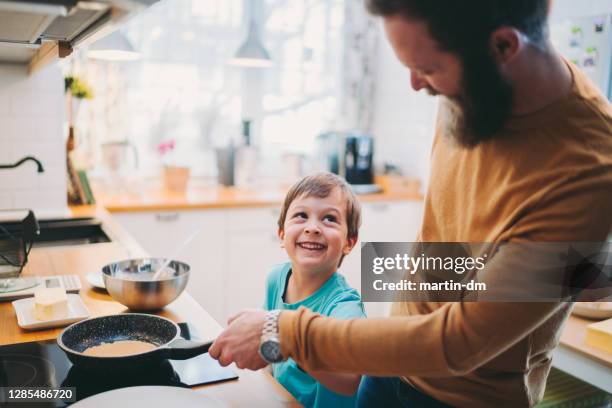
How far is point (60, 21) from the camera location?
1.18 m

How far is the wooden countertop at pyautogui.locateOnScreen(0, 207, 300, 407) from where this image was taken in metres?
1.08

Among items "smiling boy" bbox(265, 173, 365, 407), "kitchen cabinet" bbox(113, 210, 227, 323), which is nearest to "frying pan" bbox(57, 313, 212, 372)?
"smiling boy" bbox(265, 173, 365, 407)

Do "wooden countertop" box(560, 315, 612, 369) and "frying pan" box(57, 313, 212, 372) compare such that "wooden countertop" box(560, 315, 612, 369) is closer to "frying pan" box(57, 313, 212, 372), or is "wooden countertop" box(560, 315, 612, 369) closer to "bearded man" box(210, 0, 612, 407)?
"bearded man" box(210, 0, 612, 407)

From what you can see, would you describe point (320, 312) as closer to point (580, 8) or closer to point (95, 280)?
point (95, 280)

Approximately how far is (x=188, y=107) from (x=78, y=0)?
3.22m

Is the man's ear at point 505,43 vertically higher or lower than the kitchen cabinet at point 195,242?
higher

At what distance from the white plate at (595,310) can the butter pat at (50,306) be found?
1.49 metres

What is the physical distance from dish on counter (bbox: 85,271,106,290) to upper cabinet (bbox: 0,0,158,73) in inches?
24.0

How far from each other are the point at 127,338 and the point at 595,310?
4.59ft

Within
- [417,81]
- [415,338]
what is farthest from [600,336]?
[417,81]

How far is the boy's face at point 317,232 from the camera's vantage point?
1.50 metres

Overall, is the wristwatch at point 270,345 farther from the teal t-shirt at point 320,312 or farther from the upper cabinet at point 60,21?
the upper cabinet at point 60,21

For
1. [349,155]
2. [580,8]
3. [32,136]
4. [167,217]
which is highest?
[580,8]

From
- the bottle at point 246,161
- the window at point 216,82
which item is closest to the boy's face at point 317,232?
the bottle at point 246,161
